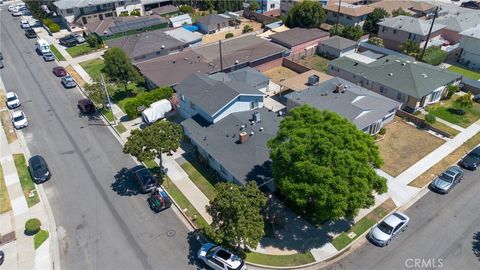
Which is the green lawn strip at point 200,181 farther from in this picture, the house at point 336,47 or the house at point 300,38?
the house at point 336,47

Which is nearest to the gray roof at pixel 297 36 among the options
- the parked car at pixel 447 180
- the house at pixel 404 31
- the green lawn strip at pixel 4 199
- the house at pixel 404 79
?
the house at pixel 404 31

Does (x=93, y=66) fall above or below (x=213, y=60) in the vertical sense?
below

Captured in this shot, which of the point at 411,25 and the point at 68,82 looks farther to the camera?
the point at 411,25

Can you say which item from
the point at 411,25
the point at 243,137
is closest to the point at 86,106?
the point at 243,137

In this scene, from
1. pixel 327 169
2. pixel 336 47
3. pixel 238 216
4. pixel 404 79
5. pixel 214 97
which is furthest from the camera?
pixel 336 47

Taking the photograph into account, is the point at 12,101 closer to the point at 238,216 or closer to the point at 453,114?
the point at 238,216

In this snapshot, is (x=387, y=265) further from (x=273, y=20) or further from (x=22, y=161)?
(x=273, y=20)

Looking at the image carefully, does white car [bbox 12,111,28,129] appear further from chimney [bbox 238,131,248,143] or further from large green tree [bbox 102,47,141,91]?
chimney [bbox 238,131,248,143]
